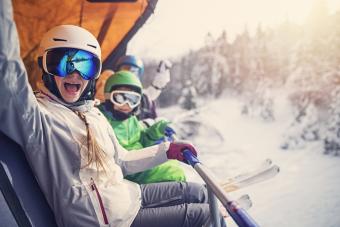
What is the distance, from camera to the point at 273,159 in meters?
4.93

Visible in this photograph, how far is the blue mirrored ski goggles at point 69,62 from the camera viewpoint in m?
1.35

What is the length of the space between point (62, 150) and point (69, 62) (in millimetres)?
377

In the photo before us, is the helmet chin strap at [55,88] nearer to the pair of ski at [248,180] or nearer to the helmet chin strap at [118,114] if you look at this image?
the helmet chin strap at [118,114]

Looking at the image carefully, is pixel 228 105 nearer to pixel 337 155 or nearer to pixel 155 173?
pixel 337 155

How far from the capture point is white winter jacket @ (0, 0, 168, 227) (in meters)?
0.96

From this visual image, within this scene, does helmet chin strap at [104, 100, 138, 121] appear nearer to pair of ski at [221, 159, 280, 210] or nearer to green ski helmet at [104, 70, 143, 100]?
green ski helmet at [104, 70, 143, 100]

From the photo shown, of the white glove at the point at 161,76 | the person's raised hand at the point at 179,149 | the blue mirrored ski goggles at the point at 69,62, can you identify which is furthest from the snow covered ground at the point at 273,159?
the blue mirrored ski goggles at the point at 69,62

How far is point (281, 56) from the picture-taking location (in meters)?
6.49

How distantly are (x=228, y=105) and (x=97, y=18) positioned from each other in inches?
148

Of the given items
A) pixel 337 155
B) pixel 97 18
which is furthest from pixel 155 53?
pixel 337 155

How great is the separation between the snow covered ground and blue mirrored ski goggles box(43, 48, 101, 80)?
166 cm

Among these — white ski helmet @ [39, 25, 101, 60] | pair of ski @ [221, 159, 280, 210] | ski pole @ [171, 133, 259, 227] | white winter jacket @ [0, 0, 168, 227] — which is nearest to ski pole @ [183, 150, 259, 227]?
ski pole @ [171, 133, 259, 227]

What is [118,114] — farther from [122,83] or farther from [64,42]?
[64,42]

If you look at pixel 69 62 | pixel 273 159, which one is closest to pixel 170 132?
pixel 69 62
